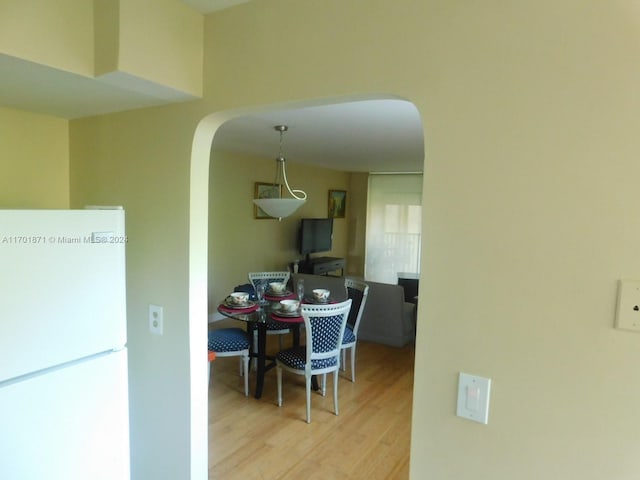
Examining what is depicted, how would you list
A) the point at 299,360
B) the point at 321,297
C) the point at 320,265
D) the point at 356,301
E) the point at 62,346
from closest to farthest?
the point at 62,346
the point at 299,360
the point at 321,297
the point at 356,301
the point at 320,265

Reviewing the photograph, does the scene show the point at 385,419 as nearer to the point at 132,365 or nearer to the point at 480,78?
the point at 132,365

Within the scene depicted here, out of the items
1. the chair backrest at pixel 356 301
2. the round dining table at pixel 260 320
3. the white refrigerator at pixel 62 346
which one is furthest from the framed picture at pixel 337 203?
the white refrigerator at pixel 62 346

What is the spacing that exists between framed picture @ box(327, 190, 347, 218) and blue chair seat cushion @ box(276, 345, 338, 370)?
430 centimetres

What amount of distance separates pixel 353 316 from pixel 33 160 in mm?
2976

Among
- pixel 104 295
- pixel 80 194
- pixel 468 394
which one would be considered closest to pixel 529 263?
pixel 468 394

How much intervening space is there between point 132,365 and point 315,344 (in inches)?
59.8

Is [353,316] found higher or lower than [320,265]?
lower

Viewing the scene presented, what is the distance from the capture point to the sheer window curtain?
707 cm

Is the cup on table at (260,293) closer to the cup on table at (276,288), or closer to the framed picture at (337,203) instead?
the cup on table at (276,288)

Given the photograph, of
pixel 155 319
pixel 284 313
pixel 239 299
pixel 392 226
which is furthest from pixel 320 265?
pixel 155 319

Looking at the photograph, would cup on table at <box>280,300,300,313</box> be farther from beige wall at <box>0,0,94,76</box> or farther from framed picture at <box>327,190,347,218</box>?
framed picture at <box>327,190,347,218</box>

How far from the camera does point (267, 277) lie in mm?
4641

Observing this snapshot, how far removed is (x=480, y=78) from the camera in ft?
3.31

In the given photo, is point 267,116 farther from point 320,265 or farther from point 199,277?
point 320,265
